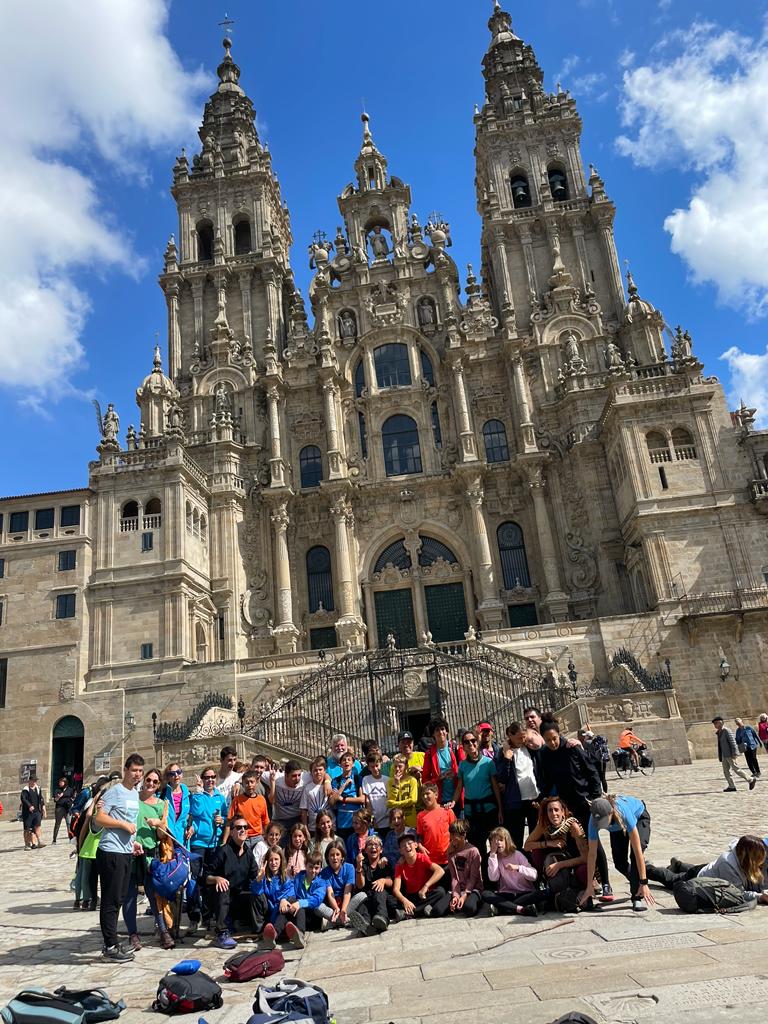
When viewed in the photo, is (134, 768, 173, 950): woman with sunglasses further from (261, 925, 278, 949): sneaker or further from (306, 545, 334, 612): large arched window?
(306, 545, 334, 612): large arched window

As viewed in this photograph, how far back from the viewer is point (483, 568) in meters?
35.2

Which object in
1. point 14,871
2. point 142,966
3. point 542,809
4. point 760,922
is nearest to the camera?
point 760,922

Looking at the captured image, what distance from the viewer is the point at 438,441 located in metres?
38.7

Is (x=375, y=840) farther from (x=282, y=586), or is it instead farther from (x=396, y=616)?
(x=396, y=616)

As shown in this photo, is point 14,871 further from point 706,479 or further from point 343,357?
point 343,357

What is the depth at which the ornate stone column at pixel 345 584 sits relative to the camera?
34.6 meters

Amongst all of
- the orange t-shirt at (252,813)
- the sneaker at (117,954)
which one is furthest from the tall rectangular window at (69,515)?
the sneaker at (117,954)

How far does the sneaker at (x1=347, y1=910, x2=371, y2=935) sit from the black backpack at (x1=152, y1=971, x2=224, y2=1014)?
2.08m

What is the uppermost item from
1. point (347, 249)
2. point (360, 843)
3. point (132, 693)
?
point (347, 249)

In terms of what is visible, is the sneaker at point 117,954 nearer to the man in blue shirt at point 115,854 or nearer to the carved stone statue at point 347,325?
the man in blue shirt at point 115,854

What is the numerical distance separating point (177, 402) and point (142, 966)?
34.6 m

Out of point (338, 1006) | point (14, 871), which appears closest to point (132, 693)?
point (14, 871)

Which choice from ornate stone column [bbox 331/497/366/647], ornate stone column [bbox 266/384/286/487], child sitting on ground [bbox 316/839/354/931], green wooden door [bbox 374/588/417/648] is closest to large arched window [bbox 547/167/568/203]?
ornate stone column [bbox 266/384/286/487]

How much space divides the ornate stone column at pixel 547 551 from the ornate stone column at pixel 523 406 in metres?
1.13
